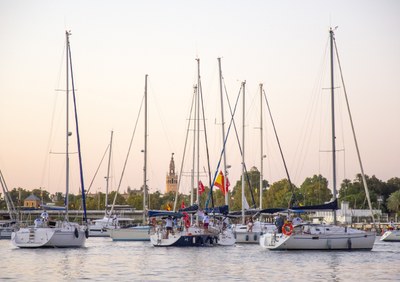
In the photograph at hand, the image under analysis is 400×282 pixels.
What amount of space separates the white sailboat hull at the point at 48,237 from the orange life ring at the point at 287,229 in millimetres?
15052

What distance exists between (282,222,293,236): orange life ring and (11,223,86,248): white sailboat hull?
15.1m

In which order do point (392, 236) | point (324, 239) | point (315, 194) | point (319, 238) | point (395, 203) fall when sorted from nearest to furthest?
1. point (319, 238)
2. point (324, 239)
3. point (392, 236)
4. point (395, 203)
5. point (315, 194)

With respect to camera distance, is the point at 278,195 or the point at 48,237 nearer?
the point at 48,237

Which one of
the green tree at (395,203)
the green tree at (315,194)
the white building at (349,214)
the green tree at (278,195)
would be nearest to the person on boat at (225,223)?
the white building at (349,214)

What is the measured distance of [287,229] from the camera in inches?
2420

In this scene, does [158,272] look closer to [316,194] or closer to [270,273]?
[270,273]

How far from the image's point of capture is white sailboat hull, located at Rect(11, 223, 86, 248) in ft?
210

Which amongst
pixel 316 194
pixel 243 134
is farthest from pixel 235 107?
pixel 316 194

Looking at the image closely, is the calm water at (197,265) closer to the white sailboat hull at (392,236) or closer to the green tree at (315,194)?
the white sailboat hull at (392,236)

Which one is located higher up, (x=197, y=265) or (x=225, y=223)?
(x=225, y=223)

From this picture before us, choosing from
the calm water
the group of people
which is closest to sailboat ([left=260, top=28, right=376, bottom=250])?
the calm water

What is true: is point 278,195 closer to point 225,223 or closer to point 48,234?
point 225,223

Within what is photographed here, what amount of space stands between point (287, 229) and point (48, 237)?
→ 54.6ft

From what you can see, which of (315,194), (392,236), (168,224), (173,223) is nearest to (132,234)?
(173,223)
